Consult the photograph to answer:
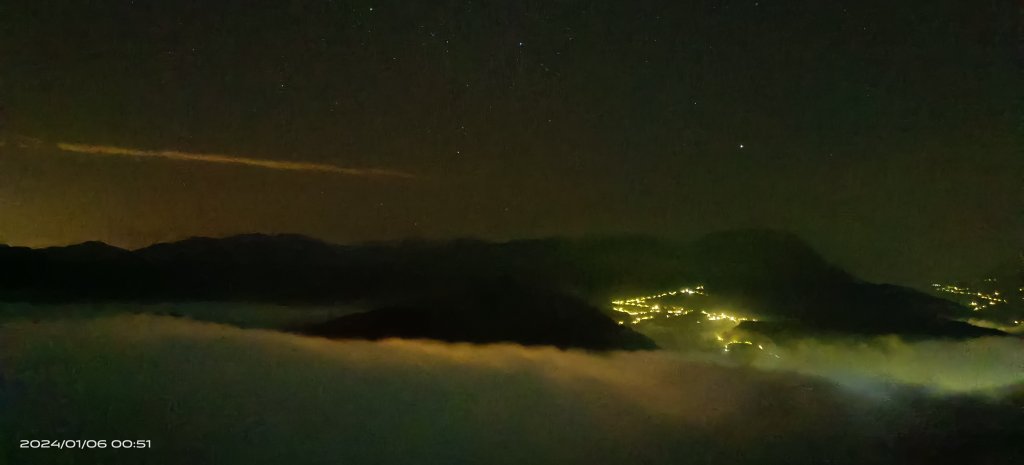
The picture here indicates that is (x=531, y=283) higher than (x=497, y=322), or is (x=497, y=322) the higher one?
(x=531, y=283)

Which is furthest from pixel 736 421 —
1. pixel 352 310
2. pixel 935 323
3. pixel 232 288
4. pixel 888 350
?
pixel 232 288

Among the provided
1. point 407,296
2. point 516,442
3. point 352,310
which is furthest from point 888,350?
point 352,310

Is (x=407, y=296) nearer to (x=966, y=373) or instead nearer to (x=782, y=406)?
(x=782, y=406)

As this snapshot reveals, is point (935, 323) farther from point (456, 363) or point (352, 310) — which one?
point (352, 310)

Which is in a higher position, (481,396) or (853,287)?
(853,287)

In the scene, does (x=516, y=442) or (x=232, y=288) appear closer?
(x=516, y=442)

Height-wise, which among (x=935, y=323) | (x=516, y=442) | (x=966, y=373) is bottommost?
(x=516, y=442)
